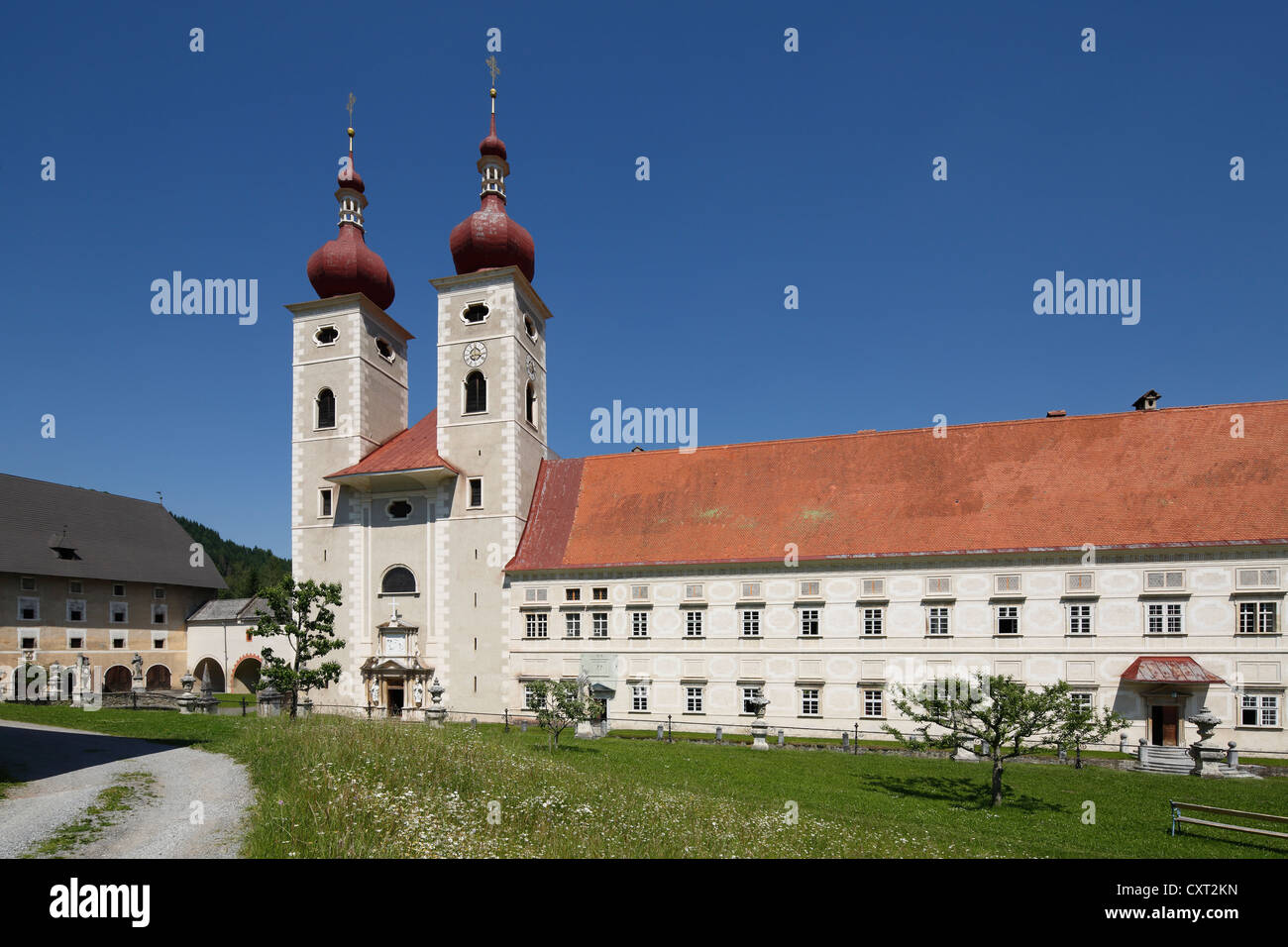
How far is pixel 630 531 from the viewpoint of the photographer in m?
34.5

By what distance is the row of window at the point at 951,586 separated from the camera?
2606 centimetres

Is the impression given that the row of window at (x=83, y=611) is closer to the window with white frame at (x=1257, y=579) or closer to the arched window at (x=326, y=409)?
the arched window at (x=326, y=409)

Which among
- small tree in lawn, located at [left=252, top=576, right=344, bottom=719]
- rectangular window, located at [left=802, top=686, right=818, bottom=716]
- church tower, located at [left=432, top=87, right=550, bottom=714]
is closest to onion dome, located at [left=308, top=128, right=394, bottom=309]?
church tower, located at [left=432, top=87, right=550, bottom=714]

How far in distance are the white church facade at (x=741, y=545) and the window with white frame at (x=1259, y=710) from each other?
100 millimetres

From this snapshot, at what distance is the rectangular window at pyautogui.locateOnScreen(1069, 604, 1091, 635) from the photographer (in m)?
27.6

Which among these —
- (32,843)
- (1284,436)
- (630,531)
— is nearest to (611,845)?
(32,843)

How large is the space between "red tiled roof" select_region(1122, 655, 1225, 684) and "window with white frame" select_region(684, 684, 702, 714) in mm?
16133

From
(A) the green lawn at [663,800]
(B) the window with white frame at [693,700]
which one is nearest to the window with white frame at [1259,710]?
(A) the green lawn at [663,800]

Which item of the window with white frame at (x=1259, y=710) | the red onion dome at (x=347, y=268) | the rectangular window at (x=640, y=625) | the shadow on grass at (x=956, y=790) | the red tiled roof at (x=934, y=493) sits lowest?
the shadow on grass at (x=956, y=790)

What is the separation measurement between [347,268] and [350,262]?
0.43m

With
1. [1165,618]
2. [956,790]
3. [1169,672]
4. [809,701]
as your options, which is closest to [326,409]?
[809,701]

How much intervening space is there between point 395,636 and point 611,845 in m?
27.7

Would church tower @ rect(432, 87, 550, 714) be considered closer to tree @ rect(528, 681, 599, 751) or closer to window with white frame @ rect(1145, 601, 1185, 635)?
tree @ rect(528, 681, 599, 751)

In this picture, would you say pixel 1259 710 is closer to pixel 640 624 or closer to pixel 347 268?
pixel 640 624
